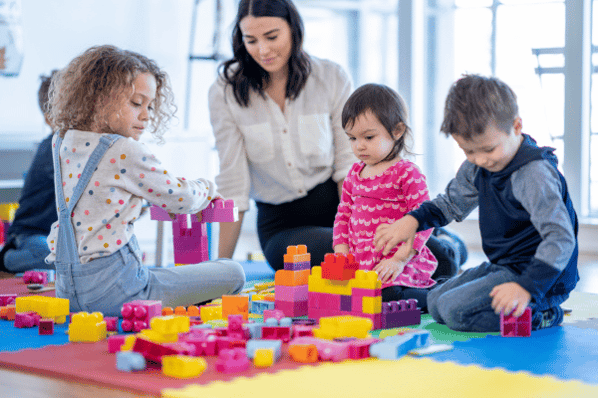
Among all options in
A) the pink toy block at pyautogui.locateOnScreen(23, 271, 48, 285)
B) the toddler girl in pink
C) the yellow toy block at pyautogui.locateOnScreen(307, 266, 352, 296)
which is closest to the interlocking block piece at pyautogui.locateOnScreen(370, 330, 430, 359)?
the yellow toy block at pyautogui.locateOnScreen(307, 266, 352, 296)

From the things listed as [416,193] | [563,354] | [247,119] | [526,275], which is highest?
[247,119]

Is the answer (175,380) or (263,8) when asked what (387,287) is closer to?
(175,380)

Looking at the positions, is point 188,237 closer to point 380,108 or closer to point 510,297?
point 380,108

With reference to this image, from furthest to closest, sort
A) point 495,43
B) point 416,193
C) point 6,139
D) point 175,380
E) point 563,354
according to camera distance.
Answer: point 495,43
point 6,139
point 416,193
point 563,354
point 175,380

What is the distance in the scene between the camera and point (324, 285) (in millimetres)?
1521

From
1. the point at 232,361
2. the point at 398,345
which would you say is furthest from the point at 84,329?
the point at 398,345

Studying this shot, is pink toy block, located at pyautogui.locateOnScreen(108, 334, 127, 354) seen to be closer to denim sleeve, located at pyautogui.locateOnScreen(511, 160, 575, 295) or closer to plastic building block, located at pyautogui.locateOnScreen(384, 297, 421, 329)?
plastic building block, located at pyautogui.locateOnScreen(384, 297, 421, 329)

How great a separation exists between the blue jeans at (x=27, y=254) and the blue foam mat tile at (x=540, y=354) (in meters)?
1.55

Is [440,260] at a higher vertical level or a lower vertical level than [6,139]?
lower

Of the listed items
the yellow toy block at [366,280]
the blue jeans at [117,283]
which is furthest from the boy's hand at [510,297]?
the blue jeans at [117,283]

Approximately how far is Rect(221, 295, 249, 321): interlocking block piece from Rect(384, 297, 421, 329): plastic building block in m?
0.31

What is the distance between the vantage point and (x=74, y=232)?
154cm

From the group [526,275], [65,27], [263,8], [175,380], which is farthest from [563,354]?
[65,27]

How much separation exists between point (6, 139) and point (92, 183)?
169 cm
